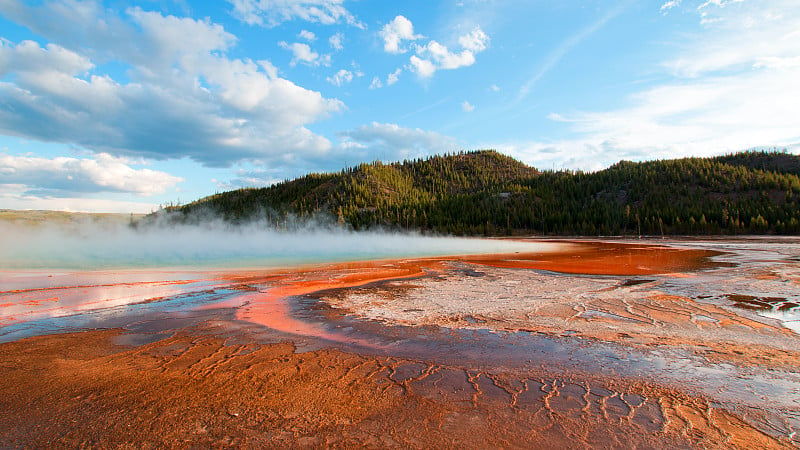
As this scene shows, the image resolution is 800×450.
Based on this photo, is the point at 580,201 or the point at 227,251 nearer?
the point at 227,251

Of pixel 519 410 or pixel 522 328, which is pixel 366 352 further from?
pixel 522 328

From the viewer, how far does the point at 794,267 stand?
2008 centimetres

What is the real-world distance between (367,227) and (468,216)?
31787 mm

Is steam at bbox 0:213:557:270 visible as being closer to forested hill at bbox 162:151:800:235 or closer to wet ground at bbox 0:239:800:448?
wet ground at bbox 0:239:800:448

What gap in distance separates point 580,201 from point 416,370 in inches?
4691

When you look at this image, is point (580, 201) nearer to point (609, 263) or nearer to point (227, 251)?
point (609, 263)

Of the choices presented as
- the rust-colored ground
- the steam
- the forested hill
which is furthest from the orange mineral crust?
the forested hill

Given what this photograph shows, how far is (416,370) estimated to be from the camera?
254 inches

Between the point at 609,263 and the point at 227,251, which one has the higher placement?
the point at 227,251

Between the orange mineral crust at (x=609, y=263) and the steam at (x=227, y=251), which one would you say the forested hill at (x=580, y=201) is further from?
the orange mineral crust at (x=609, y=263)

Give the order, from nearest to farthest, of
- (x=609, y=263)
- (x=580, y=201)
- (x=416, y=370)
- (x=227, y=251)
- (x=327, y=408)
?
(x=327, y=408) → (x=416, y=370) → (x=609, y=263) → (x=227, y=251) → (x=580, y=201)

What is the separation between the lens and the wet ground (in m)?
4.51

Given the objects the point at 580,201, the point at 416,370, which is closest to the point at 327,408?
the point at 416,370

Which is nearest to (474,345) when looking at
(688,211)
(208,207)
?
(688,211)
